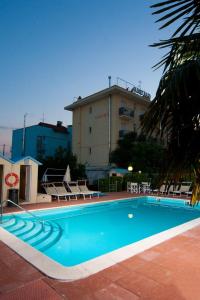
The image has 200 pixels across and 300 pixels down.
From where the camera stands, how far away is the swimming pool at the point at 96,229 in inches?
252

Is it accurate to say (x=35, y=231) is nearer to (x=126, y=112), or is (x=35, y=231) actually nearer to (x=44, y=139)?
(x=126, y=112)

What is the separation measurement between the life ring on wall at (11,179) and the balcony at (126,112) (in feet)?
61.5

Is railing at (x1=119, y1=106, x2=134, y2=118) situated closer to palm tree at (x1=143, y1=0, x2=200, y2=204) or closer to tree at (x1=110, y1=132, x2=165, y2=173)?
tree at (x1=110, y1=132, x2=165, y2=173)

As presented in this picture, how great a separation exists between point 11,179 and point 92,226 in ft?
17.3

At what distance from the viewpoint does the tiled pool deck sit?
3.69 m

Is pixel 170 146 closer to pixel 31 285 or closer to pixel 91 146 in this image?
pixel 31 285

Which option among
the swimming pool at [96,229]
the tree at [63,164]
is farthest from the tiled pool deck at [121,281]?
the tree at [63,164]

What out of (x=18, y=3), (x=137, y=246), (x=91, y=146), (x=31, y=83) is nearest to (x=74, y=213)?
(x=137, y=246)

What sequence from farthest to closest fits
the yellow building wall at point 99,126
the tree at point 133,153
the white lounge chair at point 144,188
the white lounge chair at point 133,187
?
the yellow building wall at point 99,126, the tree at point 133,153, the white lounge chair at point 133,187, the white lounge chair at point 144,188

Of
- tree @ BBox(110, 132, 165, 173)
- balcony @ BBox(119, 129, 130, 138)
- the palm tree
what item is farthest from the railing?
the palm tree

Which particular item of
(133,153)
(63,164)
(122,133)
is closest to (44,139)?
(122,133)

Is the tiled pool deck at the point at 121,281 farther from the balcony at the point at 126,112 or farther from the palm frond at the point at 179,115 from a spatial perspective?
the balcony at the point at 126,112

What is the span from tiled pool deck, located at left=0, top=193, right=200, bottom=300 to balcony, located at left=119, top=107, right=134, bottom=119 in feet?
79.7

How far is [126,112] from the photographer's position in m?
29.1
